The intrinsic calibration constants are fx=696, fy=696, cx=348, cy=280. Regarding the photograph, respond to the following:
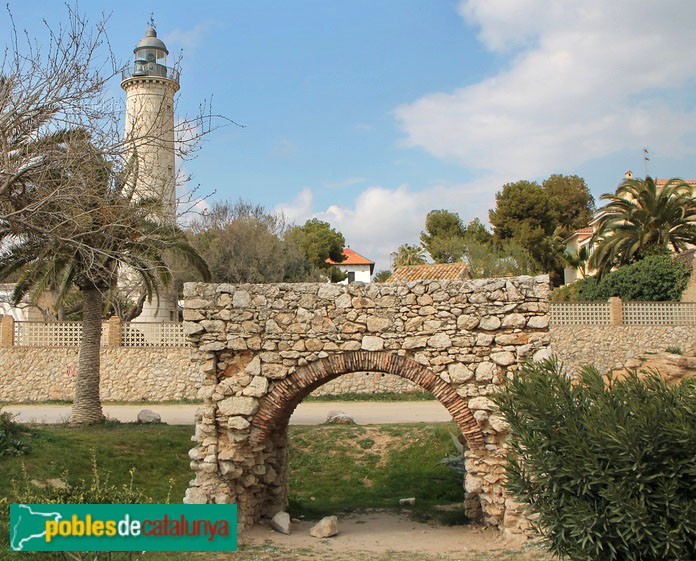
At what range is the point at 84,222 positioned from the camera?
1048 cm

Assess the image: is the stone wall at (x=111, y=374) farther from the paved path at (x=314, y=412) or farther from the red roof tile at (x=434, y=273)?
the red roof tile at (x=434, y=273)

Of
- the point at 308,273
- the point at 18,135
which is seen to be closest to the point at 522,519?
the point at 18,135

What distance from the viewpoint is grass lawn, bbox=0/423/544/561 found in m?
11.8

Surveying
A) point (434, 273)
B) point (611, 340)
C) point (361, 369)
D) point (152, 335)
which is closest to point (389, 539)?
point (361, 369)

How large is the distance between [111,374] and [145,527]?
20.1 m

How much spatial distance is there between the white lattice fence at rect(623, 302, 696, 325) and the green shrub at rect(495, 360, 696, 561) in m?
20.5

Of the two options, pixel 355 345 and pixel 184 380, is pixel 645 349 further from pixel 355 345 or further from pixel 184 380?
pixel 355 345

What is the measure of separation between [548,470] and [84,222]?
7677 millimetres

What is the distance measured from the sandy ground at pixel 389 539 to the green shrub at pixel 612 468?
3.30 m

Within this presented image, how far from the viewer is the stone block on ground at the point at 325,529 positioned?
10.0m

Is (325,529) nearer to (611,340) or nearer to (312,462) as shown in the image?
(312,462)

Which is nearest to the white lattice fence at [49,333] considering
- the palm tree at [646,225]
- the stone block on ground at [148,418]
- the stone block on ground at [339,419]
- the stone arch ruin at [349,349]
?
the stone block on ground at [148,418]

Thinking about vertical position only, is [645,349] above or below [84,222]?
below

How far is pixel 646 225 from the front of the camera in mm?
30469
